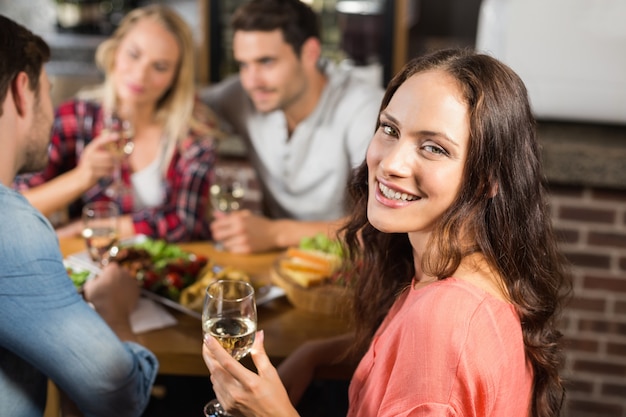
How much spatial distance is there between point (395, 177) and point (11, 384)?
84 cm

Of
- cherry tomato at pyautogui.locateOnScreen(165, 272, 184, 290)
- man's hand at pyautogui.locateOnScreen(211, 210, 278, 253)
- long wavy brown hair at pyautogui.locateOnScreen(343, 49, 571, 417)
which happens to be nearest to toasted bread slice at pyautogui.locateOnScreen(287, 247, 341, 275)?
man's hand at pyautogui.locateOnScreen(211, 210, 278, 253)

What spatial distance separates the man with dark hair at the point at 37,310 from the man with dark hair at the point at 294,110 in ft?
3.07

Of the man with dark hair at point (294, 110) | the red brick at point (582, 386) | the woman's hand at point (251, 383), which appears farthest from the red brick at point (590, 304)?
the woman's hand at point (251, 383)

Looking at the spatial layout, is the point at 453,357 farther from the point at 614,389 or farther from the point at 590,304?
the point at 614,389

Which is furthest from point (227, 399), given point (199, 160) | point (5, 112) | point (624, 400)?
point (624, 400)

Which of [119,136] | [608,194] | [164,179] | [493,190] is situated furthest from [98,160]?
[608,194]

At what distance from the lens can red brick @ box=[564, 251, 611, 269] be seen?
108 inches

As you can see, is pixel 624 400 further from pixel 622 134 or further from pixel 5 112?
pixel 5 112

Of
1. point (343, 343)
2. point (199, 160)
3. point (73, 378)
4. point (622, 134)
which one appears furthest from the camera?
point (622, 134)

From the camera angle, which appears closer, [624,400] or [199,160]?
[199,160]

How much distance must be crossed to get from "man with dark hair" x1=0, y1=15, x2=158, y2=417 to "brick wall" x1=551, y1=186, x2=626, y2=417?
169 cm

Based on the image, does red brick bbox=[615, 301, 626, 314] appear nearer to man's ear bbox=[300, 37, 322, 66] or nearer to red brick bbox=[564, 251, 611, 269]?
red brick bbox=[564, 251, 611, 269]

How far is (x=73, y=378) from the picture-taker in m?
1.43

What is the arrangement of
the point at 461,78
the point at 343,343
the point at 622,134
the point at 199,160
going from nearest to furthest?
the point at 461,78, the point at 343,343, the point at 199,160, the point at 622,134
